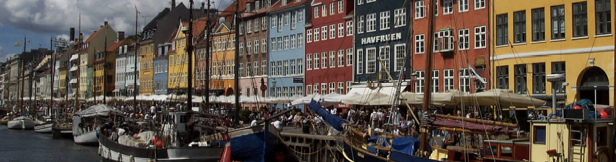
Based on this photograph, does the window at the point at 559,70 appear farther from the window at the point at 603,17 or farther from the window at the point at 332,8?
the window at the point at 332,8

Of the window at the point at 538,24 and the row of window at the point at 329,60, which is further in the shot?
the row of window at the point at 329,60

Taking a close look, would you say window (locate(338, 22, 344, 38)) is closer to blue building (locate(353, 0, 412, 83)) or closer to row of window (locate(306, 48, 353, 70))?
row of window (locate(306, 48, 353, 70))

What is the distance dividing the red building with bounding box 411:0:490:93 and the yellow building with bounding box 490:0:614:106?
107 centimetres

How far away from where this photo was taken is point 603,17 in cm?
3500

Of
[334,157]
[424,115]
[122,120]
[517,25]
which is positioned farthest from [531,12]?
[122,120]

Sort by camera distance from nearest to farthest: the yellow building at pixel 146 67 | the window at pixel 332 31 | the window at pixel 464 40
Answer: the window at pixel 464 40, the window at pixel 332 31, the yellow building at pixel 146 67

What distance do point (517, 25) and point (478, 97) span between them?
11288 mm

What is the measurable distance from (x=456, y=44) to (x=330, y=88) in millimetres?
14841

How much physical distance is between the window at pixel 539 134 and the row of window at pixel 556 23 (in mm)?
17204

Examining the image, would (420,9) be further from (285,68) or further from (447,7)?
(285,68)

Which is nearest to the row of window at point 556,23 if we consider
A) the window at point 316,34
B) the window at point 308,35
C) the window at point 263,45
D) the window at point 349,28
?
the window at point 349,28

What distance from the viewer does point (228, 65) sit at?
74.3m

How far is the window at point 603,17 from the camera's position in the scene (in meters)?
34.8

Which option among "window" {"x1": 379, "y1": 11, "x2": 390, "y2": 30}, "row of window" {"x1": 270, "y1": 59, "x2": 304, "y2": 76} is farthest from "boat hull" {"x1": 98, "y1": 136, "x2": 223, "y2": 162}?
"row of window" {"x1": 270, "y1": 59, "x2": 304, "y2": 76}
